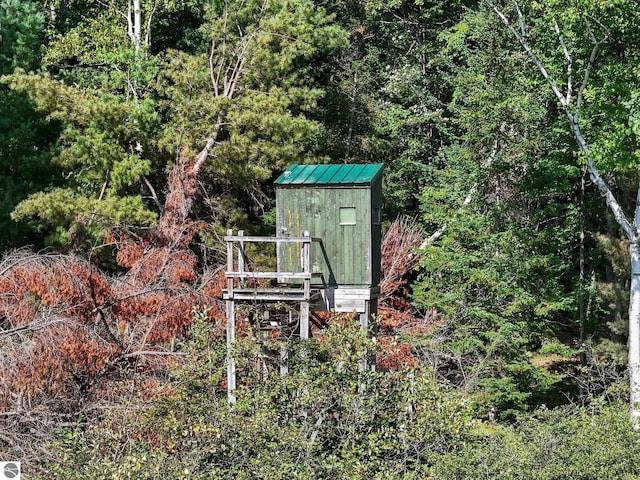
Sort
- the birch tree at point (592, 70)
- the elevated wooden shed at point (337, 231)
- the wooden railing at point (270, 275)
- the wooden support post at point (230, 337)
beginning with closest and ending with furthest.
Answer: the wooden support post at point (230, 337) < the wooden railing at point (270, 275) < the elevated wooden shed at point (337, 231) < the birch tree at point (592, 70)

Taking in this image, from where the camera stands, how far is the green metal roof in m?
15.6

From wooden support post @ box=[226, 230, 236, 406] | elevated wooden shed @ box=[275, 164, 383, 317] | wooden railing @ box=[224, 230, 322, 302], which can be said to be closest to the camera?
wooden support post @ box=[226, 230, 236, 406]

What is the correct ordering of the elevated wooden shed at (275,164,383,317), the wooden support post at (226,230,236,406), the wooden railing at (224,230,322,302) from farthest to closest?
the elevated wooden shed at (275,164,383,317)
the wooden railing at (224,230,322,302)
the wooden support post at (226,230,236,406)

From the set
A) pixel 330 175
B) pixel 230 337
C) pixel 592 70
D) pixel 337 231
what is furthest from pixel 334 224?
pixel 592 70

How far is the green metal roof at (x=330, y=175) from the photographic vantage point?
615 inches

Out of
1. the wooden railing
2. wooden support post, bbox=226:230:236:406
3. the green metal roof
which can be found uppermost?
the green metal roof

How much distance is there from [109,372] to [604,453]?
24.5ft

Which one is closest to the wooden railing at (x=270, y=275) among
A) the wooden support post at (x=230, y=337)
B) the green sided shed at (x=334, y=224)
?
the wooden support post at (x=230, y=337)

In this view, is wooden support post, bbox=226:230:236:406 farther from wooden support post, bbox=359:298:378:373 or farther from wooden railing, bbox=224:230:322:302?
wooden support post, bbox=359:298:378:373

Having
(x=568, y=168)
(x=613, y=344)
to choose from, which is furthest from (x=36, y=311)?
(x=613, y=344)

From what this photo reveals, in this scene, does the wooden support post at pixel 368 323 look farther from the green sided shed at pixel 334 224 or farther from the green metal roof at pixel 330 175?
the green metal roof at pixel 330 175

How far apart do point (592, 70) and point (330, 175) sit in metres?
5.40

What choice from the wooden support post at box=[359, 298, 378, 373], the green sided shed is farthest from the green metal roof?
the wooden support post at box=[359, 298, 378, 373]

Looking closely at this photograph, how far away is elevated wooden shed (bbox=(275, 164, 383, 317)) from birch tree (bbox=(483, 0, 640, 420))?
3.99m
